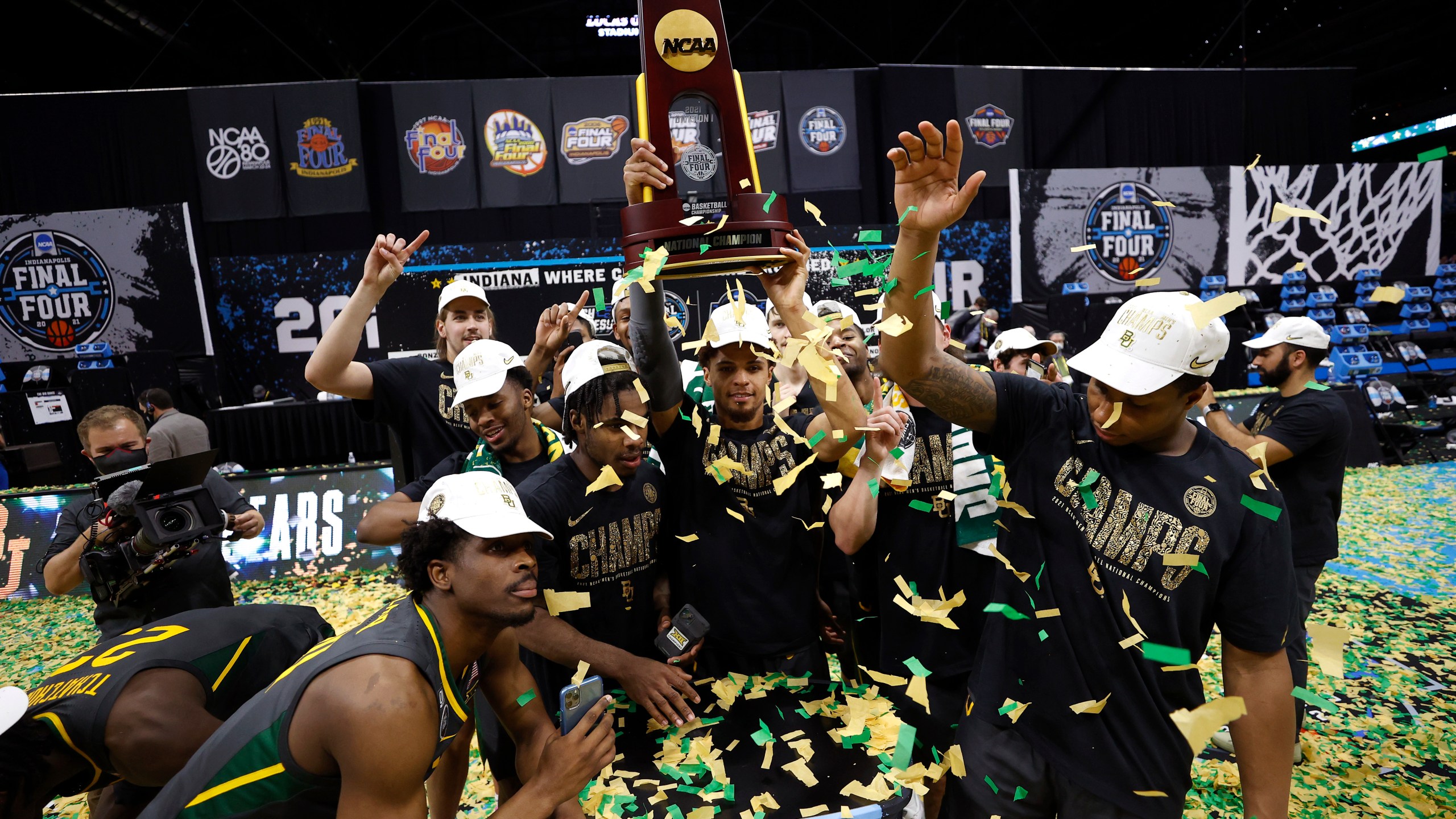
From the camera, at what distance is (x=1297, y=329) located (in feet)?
13.4

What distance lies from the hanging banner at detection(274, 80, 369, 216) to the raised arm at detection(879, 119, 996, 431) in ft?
41.6

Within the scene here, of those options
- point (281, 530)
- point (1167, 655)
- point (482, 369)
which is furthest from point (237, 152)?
point (1167, 655)

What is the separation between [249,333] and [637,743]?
13165 mm

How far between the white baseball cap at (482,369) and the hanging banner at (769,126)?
33.5 feet

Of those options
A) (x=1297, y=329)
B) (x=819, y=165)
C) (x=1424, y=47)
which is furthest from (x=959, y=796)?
(x=1424, y=47)

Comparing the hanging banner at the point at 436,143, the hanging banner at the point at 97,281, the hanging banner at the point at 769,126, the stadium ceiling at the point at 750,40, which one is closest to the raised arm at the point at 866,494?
the hanging banner at the point at 769,126

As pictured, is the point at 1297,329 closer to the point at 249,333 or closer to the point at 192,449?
the point at 192,449

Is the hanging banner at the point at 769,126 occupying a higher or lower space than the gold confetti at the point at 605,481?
higher

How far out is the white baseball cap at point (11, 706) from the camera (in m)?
2.09

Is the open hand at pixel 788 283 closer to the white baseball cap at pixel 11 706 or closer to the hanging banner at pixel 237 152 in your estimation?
the white baseball cap at pixel 11 706

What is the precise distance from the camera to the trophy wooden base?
7.07 ft

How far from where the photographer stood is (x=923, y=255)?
6.18ft

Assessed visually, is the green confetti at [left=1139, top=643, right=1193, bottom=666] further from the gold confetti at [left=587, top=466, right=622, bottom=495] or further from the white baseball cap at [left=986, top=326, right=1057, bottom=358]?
the white baseball cap at [left=986, top=326, right=1057, bottom=358]

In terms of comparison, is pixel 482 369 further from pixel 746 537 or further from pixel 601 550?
pixel 746 537
